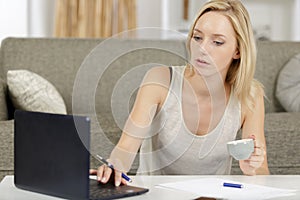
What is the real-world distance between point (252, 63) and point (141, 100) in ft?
1.09

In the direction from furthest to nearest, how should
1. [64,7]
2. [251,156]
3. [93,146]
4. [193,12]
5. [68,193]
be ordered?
[193,12] < [64,7] < [251,156] < [93,146] < [68,193]

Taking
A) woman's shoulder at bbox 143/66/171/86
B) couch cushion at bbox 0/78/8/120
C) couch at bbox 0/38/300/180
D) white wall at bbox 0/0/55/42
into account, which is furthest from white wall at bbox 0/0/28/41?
woman's shoulder at bbox 143/66/171/86

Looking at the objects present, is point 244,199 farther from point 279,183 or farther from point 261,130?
point 261,130

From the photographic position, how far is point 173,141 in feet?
5.54

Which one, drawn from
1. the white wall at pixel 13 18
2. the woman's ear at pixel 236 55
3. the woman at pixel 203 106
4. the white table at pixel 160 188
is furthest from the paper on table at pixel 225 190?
the white wall at pixel 13 18

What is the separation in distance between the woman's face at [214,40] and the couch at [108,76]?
0.06 m

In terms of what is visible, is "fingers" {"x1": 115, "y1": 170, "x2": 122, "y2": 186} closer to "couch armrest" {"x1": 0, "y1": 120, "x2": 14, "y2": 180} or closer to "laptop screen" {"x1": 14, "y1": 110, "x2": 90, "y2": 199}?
"laptop screen" {"x1": 14, "y1": 110, "x2": 90, "y2": 199}

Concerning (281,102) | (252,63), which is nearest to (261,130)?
(252,63)

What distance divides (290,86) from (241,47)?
1.51m

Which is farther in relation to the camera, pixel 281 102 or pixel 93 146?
pixel 281 102

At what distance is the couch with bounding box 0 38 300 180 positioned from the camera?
1.44m

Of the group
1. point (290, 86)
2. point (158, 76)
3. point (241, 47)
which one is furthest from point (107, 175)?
point (290, 86)

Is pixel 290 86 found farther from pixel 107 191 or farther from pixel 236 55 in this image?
pixel 107 191

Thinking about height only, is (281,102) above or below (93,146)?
below
